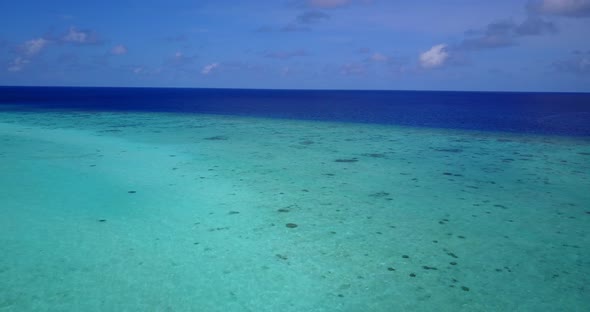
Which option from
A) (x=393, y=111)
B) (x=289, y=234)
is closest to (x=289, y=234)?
Answer: (x=289, y=234)

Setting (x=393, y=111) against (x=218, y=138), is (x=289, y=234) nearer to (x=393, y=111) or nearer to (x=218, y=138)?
(x=218, y=138)

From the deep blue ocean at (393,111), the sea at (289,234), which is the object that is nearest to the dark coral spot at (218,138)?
the sea at (289,234)

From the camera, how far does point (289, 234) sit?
5.65m

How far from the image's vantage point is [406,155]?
12609 mm

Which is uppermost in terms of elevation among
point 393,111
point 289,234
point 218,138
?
point 393,111

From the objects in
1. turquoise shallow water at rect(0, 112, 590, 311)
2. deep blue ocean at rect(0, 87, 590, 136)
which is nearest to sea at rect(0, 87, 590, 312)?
turquoise shallow water at rect(0, 112, 590, 311)

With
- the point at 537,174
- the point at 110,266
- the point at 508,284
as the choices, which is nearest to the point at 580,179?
the point at 537,174

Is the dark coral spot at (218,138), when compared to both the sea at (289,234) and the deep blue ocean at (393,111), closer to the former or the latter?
the sea at (289,234)

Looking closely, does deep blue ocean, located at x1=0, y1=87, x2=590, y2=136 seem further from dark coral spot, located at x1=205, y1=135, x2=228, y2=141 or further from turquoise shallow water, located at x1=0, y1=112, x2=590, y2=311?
turquoise shallow water, located at x1=0, y1=112, x2=590, y2=311

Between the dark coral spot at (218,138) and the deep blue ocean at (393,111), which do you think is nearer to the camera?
the dark coral spot at (218,138)

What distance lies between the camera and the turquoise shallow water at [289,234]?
3996 millimetres

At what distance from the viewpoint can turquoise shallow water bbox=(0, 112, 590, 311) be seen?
400 centimetres

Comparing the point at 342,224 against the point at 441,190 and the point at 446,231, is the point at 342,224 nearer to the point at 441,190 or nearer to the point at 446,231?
the point at 446,231

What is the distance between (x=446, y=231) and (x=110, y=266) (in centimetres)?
461
